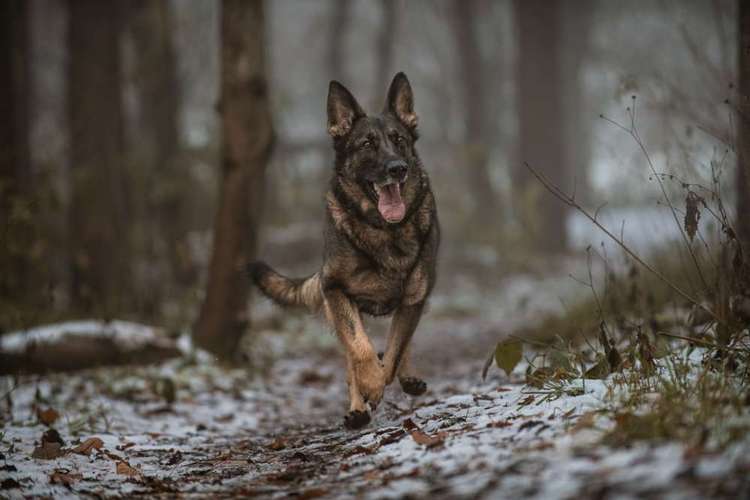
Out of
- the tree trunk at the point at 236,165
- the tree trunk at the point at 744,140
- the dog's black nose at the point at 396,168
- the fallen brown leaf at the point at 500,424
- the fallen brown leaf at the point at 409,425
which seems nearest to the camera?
the fallen brown leaf at the point at 500,424

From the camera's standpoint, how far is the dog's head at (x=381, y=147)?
495 cm

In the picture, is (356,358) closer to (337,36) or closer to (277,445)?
(277,445)

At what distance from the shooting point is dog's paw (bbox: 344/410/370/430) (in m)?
4.68

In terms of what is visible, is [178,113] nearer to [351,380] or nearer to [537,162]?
[537,162]

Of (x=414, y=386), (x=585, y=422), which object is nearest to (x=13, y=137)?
(x=414, y=386)

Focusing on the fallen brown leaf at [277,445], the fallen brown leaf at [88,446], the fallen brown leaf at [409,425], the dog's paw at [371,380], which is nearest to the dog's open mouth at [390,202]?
the dog's paw at [371,380]

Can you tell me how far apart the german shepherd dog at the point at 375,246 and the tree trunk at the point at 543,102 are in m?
Answer: 12.9

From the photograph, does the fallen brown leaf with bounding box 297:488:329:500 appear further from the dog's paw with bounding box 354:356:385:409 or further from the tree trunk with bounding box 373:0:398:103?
the tree trunk with bounding box 373:0:398:103

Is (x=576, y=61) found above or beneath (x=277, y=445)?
above

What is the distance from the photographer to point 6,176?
9734 mm

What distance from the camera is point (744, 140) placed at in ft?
14.9

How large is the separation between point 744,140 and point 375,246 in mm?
2383

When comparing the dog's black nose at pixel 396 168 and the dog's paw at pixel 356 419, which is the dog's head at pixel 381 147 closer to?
the dog's black nose at pixel 396 168

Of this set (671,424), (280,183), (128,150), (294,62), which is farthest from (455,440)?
(294,62)
